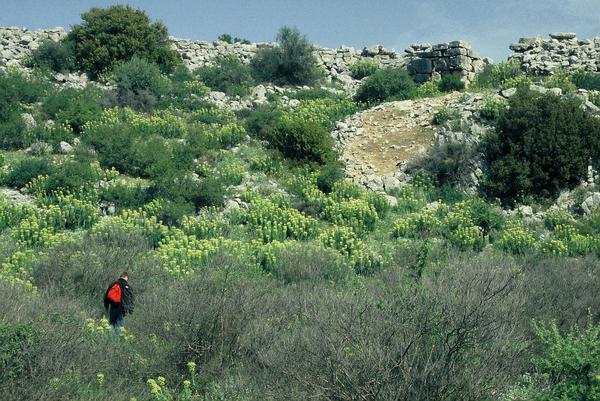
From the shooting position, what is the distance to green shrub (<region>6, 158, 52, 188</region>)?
56.4 feet

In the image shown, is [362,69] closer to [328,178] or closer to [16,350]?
[328,178]

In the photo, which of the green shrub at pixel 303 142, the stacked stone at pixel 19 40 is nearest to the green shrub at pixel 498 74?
the green shrub at pixel 303 142

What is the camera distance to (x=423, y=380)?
6.20 metres

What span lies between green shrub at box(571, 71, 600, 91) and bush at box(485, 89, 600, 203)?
4776 millimetres

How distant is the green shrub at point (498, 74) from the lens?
85.1 feet

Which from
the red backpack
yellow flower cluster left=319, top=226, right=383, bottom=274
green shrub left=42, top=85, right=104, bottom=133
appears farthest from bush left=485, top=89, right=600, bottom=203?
green shrub left=42, top=85, right=104, bottom=133

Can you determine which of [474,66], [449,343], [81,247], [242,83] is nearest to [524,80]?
[474,66]

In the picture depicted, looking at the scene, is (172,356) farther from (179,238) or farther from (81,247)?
(179,238)

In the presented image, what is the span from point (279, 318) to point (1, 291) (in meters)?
3.40

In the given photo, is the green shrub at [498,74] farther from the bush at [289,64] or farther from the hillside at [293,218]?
the bush at [289,64]

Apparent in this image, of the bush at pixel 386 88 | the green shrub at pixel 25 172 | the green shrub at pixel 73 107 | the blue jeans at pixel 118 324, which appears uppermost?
the bush at pixel 386 88

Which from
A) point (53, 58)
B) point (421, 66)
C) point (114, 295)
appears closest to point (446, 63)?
point (421, 66)

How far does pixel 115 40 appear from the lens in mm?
27578

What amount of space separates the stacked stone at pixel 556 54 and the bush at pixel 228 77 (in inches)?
420
